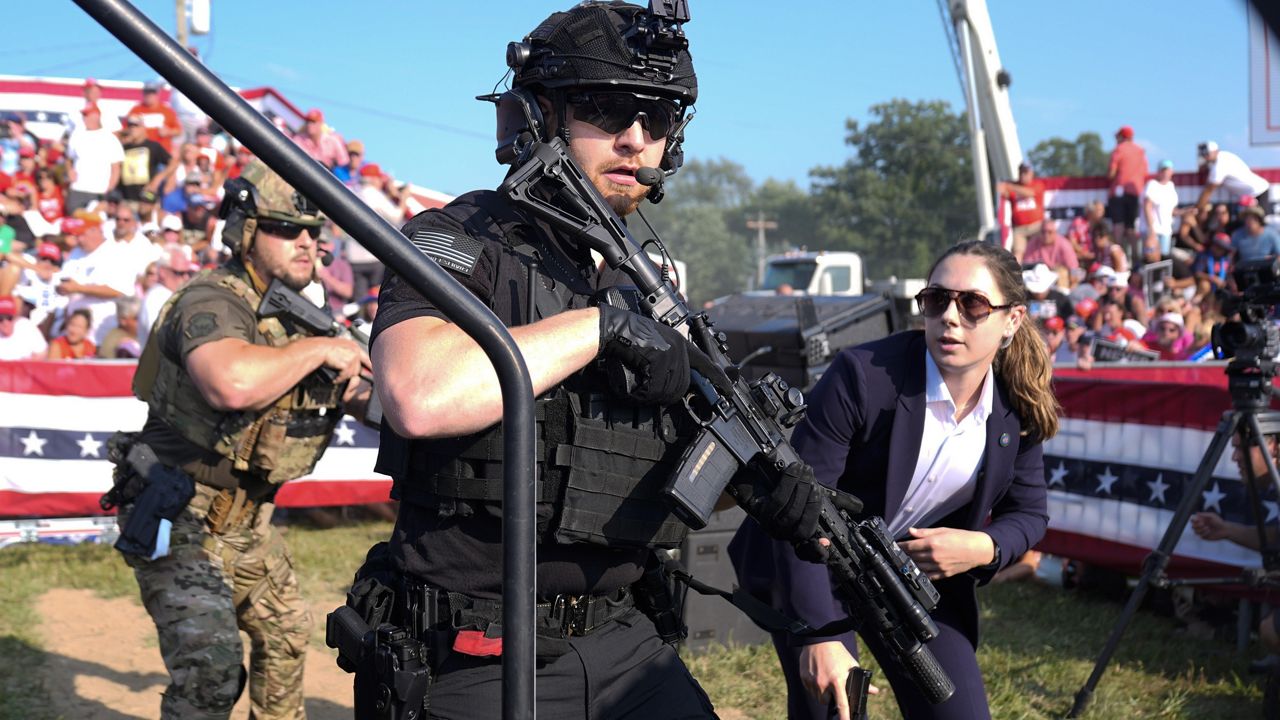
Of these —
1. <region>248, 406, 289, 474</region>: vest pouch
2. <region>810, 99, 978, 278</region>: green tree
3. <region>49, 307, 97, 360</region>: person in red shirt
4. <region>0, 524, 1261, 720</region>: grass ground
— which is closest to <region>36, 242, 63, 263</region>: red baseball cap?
<region>49, 307, 97, 360</region>: person in red shirt

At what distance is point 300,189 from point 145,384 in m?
3.29

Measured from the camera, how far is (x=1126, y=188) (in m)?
15.3

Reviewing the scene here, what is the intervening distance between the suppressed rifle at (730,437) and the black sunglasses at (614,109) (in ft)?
0.36

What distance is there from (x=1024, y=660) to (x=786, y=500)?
157 inches

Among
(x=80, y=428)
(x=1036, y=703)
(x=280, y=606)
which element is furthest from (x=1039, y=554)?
(x=80, y=428)

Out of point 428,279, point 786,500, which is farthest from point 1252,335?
point 428,279

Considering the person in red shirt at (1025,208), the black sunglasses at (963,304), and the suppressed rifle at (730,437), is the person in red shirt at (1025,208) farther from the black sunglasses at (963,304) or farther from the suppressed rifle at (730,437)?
the suppressed rifle at (730,437)

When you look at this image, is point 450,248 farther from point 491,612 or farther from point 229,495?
point 229,495

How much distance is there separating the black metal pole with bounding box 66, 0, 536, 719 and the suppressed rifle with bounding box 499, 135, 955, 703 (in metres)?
0.86

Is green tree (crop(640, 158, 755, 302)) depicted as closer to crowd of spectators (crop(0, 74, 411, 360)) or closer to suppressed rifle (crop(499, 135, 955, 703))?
crowd of spectators (crop(0, 74, 411, 360))

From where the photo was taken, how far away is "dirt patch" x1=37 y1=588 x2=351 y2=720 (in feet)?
17.6

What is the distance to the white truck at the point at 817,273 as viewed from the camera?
72.5 feet

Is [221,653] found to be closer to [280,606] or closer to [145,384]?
[280,606]

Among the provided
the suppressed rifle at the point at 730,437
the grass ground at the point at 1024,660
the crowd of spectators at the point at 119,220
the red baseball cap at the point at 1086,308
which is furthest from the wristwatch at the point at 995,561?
the red baseball cap at the point at 1086,308
